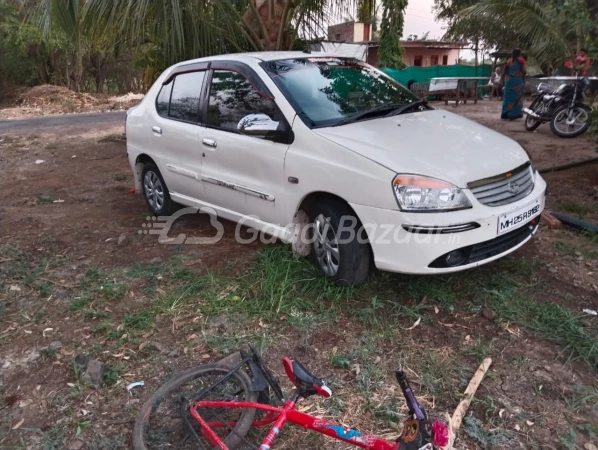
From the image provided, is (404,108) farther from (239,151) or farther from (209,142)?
(209,142)

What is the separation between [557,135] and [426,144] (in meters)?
7.14

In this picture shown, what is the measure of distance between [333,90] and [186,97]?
60.6 inches

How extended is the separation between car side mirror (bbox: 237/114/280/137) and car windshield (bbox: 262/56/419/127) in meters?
0.22

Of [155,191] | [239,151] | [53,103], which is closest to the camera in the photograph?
[239,151]

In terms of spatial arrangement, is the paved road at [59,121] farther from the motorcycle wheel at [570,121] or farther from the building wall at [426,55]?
the building wall at [426,55]

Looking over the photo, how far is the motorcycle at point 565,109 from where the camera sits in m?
9.04

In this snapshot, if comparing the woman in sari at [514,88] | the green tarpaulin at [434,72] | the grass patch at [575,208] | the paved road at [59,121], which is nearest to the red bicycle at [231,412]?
the grass patch at [575,208]

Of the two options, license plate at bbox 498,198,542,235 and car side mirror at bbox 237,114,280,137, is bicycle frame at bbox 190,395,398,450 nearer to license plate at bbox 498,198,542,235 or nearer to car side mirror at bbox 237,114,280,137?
license plate at bbox 498,198,542,235

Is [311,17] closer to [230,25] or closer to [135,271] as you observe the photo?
[230,25]

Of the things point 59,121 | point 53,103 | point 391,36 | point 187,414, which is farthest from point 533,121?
point 53,103

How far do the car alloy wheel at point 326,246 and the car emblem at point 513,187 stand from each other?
122 cm

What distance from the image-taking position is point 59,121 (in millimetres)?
17203

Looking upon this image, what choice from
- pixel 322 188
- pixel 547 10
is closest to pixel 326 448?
pixel 322 188

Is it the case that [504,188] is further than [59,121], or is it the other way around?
[59,121]
